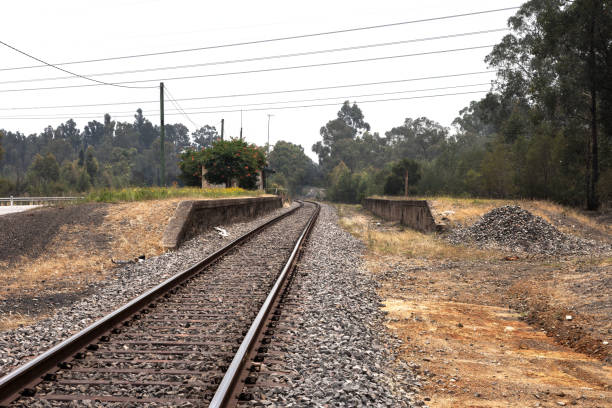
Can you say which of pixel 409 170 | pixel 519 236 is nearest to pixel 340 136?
pixel 409 170

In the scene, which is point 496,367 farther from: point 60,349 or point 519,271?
point 519,271

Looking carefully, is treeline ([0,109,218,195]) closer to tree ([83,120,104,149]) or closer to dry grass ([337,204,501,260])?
tree ([83,120,104,149])

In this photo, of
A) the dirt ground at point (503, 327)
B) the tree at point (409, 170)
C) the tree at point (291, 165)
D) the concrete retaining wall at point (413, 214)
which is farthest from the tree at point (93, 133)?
the dirt ground at point (503, 327)

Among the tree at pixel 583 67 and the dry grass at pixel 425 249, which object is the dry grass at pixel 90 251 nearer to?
the dry grass at pixel 425 249

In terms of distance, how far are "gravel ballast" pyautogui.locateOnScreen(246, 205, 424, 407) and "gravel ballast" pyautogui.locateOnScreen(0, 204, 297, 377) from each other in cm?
255

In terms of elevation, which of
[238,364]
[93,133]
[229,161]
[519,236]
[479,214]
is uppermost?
[93,133]

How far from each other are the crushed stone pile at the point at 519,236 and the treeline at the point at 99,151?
81.7 m

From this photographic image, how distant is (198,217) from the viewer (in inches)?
577

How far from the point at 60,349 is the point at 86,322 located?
4.80ft

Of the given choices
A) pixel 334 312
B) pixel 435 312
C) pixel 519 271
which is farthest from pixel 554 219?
pixel 334 312

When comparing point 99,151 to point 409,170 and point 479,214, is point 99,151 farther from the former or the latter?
point 479,214

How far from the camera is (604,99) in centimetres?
2484

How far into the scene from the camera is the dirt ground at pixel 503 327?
405 cm

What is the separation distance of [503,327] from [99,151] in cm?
17271
